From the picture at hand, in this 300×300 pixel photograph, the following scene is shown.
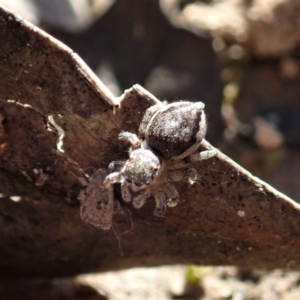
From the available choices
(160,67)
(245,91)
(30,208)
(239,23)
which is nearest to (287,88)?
(245,91)

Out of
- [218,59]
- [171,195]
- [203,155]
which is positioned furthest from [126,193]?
[218,59]

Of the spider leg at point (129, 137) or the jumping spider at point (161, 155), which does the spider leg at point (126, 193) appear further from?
the spider leg at point (129, 137)

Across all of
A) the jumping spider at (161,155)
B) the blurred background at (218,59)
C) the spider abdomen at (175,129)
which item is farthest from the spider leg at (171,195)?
the blurred background at (218,59)

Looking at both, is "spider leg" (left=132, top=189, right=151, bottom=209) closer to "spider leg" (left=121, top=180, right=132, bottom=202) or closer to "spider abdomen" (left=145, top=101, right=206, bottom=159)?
"spider leg" (left=121, top=180, right=132, bottom=202)

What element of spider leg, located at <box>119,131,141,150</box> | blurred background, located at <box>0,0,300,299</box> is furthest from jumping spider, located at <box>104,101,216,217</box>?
blurred background, located at <box>0,0,300,299</box>

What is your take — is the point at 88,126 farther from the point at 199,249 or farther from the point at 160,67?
the point at 160,67
